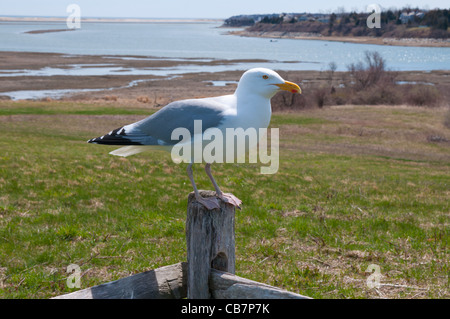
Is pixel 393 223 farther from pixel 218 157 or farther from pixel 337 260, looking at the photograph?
pixel 218 157

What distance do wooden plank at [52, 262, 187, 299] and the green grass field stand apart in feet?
8.27

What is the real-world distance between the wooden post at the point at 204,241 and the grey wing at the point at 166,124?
2.12 feet

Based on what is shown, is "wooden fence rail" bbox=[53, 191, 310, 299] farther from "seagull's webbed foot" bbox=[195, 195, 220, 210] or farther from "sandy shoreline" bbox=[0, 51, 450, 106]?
"sandy shoreline" bbox=[0, 51, 450, 106]

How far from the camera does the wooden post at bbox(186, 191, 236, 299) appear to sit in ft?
13.3

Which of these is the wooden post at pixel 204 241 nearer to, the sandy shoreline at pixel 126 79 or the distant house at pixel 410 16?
the sandy shoreline at pixel 126 79

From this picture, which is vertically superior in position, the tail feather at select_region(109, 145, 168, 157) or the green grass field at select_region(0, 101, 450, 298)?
the tail feather at select_region(109, 145, 168, 157)

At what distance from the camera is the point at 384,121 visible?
39.2 meters

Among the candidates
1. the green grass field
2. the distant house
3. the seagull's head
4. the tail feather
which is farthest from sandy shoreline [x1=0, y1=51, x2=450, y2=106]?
the distant house

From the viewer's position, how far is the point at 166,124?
13.5ft

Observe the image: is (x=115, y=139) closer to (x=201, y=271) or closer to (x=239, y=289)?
(x=201, y=271)

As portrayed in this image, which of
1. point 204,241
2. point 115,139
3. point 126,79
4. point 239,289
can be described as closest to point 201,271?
point 204,241

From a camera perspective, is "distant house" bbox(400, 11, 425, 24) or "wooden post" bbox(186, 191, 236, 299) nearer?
"wooden post" bbox(186, 191, 236, 299)

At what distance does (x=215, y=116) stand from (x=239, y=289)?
55.4 inches

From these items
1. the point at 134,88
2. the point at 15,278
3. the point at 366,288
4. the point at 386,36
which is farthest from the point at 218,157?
the point at 386,36
